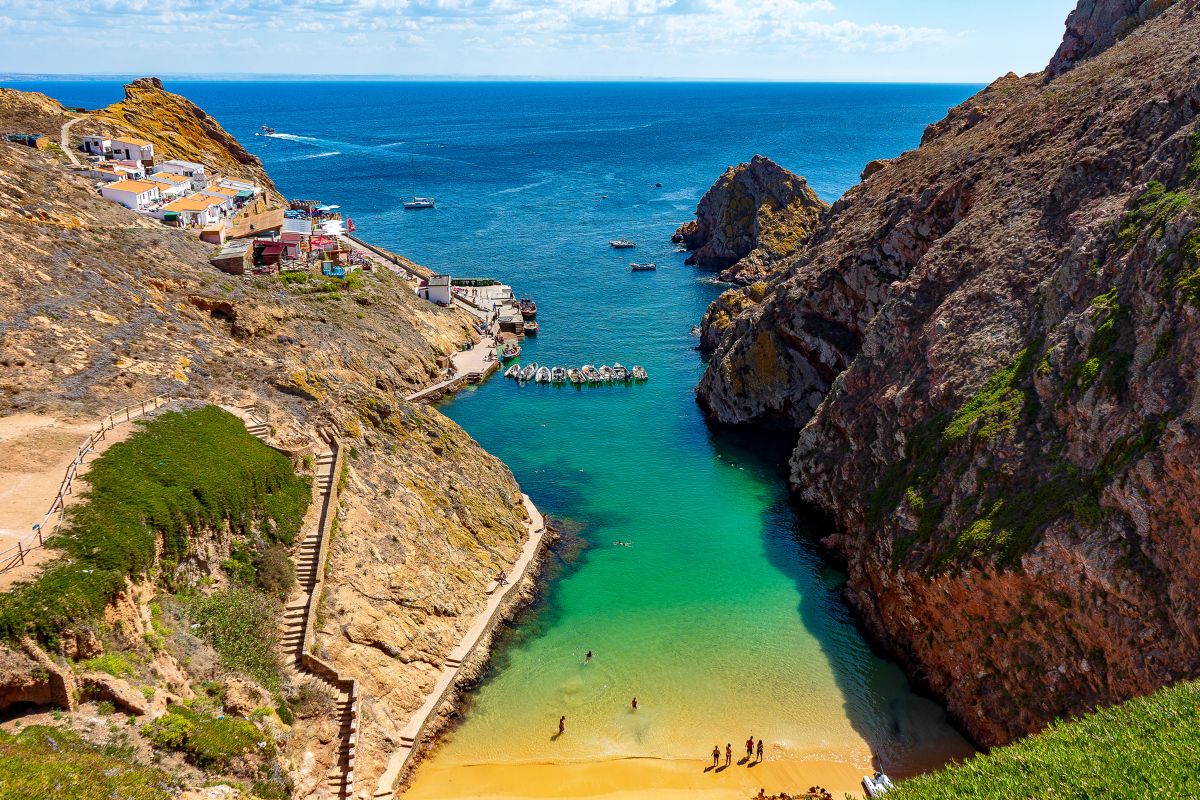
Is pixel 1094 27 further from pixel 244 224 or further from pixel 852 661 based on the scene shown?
pixel 244 224

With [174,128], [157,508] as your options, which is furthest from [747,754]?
[174,128]

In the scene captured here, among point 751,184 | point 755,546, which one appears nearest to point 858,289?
point 755,546

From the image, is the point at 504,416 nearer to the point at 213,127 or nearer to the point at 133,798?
the point at 133,798

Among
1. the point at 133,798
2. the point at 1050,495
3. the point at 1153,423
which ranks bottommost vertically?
the point at 133,798

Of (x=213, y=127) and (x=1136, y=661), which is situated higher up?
(x=213, y=127)

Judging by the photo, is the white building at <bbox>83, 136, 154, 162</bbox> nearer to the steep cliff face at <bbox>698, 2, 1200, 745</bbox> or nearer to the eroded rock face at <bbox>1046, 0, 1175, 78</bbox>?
the steep cliff face at <bbox>698, 2, 1200, 745</bbox>

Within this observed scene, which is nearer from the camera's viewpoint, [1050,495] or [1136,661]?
[1136,661]
